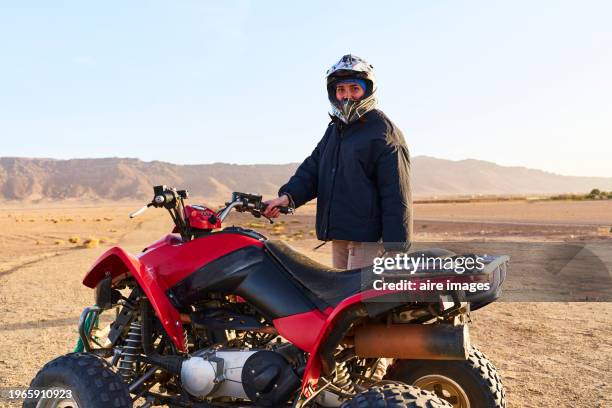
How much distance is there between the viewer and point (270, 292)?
3.68 metres

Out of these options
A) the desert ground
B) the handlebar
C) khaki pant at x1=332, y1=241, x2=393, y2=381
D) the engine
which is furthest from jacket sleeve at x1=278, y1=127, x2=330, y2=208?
the desert ground

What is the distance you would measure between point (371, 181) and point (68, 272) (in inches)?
436

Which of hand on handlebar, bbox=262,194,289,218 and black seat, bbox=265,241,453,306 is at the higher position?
hand on handlebar, bbox=262,194,289,218

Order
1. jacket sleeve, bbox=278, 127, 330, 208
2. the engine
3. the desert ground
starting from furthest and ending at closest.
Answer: the desert ground → jacket sleeve, bbox=278, 127, 330, 208 → the engine

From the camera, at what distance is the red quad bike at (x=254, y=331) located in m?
3.32

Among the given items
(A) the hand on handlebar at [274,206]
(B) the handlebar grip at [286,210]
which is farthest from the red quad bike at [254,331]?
(B) the handlebar grip at [286,210]

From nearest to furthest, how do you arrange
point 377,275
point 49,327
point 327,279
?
point 377,275 < point 327,279 < point 49,327

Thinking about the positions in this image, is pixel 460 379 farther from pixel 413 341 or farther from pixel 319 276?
pixel 319 276

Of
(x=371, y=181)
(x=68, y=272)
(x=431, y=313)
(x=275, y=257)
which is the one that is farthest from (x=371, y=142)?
(x=68, y=272)

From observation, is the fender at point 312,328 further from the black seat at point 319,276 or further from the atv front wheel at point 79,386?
the atv front wheel at point 79,386

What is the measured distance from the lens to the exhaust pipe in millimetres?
3238

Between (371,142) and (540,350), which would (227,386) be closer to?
(371,142)

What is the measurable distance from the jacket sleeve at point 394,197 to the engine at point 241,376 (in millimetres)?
1053

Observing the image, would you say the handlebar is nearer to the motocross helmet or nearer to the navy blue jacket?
the navy blue jacket
